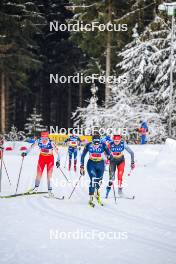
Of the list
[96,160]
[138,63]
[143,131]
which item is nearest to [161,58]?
[138,63]

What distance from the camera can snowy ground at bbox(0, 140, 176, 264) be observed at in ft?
21.2

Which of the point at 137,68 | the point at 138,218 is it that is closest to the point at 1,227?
the point at 138,218

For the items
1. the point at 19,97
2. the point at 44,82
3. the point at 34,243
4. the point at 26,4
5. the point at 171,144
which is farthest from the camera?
the point at 19,97

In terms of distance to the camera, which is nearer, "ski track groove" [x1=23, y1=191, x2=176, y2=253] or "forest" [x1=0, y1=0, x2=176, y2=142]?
"ski track groove" [x1=23, y1=191, x2=176, y2=253]

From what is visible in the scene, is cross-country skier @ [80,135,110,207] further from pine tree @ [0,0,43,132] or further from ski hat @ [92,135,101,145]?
pine tree @ [0,0,43,132]

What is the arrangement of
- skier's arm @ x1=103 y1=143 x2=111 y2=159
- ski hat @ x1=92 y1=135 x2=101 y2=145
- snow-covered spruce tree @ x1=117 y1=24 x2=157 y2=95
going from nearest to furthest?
ski hat @ x1=92 y1=135 x2=101 y2=145 < skier's arm @ x1=103 y1=143 x2=111 y2=159 < snow-covered spruce tree @ x1=117 y1=24 x2=157 y2=95

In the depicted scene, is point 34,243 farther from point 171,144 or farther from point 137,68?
point 137,68

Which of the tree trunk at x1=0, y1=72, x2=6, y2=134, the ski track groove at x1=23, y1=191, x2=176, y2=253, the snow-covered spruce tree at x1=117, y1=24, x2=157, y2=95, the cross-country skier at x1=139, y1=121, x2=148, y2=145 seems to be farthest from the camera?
the tree trunk at x1=0, y1=72, x2=6, y2=134

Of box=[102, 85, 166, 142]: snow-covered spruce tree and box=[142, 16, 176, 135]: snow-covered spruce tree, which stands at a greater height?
box=[142, 16, 176, 135]: snow-covered spruce tree

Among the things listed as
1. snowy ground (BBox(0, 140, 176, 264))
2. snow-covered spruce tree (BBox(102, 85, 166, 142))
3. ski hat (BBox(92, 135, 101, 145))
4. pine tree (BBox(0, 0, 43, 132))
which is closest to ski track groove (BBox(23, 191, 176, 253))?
snowy ground (BBox(0, 140, 176, 264))

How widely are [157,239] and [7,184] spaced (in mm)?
7817

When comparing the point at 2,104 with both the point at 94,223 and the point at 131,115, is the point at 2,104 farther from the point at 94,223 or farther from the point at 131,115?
the point at 94,223

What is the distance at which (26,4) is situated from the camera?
108 ft

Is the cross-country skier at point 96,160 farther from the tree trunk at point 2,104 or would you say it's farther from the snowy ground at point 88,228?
the tree trunk at point 2,104
